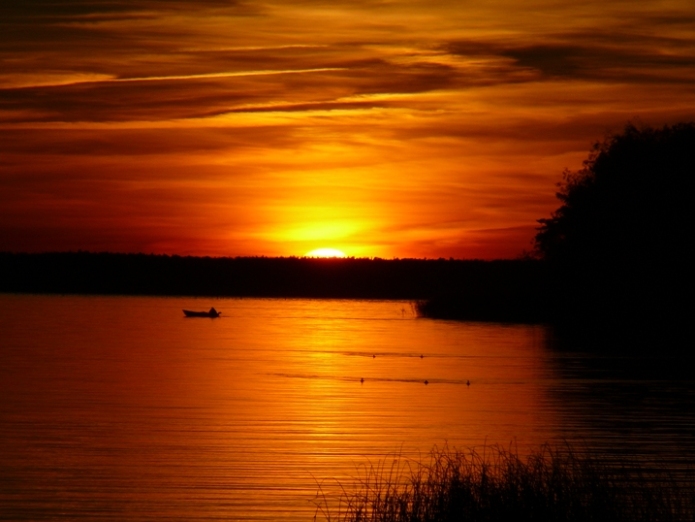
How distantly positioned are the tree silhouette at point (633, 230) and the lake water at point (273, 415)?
14.8 m

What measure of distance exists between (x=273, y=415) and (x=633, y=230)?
44323 millimetres

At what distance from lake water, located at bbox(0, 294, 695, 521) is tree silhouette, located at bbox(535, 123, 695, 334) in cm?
1476

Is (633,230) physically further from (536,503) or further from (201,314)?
(536,503)

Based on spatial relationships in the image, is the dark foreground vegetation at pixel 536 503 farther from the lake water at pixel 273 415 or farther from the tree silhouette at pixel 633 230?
the tree silhouette at pixel 633 230

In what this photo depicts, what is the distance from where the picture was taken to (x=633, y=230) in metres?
67.9

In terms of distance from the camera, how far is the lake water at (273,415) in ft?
60.2

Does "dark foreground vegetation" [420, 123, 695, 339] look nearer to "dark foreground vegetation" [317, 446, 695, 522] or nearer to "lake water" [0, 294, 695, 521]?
"lake water" [0, 294, 695, 521]

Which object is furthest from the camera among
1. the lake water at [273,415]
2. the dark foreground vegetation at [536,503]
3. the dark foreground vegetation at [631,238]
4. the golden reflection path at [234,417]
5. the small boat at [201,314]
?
the small boat at [201,314]

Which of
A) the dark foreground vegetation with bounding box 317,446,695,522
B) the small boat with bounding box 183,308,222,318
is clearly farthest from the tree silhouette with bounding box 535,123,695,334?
the dark foreground vegetation with bounding box 317,446,695,522

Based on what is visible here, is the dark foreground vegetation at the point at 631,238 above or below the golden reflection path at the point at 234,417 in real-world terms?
below

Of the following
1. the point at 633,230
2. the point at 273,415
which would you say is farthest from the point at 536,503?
the point at 633,230

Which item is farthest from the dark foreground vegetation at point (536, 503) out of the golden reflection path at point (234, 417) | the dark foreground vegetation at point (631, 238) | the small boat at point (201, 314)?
the small boat at point (201, 314)

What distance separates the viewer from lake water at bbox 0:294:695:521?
18344mm

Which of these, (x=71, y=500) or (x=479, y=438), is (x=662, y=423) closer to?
(x=479, y=438)
